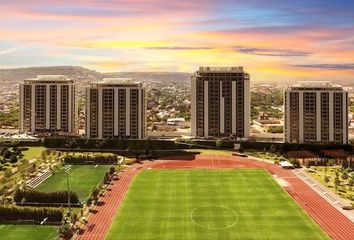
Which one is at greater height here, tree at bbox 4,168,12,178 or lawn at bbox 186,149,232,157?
lawn at bbox 186,149,232,157

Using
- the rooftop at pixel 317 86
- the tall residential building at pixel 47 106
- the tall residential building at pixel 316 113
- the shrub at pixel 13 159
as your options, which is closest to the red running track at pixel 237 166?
the tall residential building at pixel 316 113

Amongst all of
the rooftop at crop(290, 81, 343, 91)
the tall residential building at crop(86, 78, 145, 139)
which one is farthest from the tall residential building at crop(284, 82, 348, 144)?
the tall residential building at crop(86, 78, 145, 139)

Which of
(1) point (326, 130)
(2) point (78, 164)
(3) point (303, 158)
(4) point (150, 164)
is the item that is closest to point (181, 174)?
(4) point (150, 164)

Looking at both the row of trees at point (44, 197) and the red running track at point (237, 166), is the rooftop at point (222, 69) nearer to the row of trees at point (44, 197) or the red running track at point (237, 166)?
the red running track at point (237, 166)

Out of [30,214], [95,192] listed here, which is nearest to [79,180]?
[95,192]

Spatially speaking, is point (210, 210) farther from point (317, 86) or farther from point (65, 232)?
point (317, 86)

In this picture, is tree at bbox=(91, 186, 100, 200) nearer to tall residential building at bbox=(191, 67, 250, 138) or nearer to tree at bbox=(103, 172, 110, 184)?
tree at bbox=(103, 172, 110, 184)

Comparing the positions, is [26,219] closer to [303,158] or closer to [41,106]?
[303,158]
